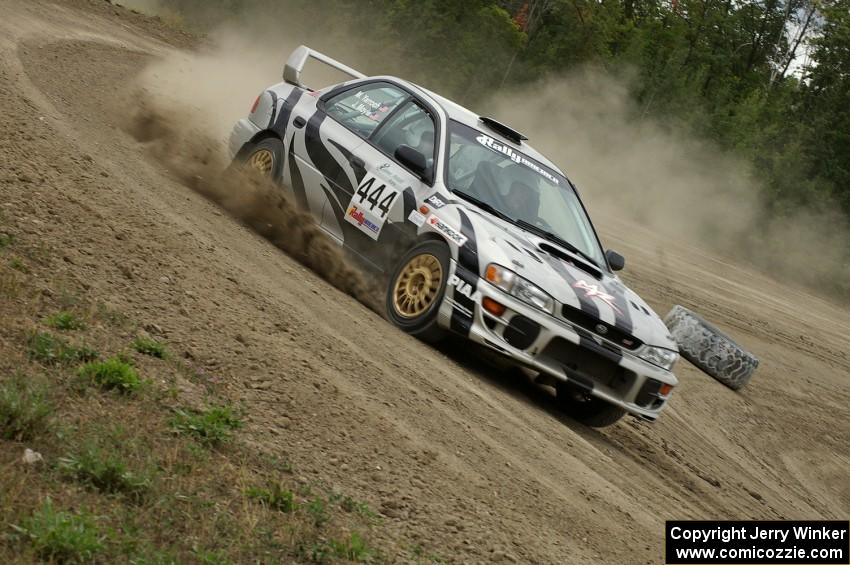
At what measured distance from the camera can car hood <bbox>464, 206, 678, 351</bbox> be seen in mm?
7547

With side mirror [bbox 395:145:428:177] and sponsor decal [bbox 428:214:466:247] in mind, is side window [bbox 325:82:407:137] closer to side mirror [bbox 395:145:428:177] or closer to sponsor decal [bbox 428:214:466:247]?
side mirror [bbox 395:145:428:177]

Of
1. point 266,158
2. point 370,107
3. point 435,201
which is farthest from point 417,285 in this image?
point 266,158

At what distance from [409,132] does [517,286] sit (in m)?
1.93

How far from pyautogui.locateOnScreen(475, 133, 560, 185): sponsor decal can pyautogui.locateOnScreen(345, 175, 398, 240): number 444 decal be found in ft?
2.85

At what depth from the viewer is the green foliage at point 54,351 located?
476cm

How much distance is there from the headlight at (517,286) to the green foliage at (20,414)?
3.68 metres

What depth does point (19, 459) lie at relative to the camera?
4.02m

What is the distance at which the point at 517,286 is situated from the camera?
747cm

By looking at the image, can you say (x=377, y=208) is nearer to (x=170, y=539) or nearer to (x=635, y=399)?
(x=635, y=399)

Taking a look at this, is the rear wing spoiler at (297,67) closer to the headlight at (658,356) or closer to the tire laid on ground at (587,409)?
the tire laid on ground at (587,409)

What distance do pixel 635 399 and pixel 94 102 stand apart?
6681mm

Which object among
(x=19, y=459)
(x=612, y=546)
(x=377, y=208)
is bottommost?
(x=19, y=459)

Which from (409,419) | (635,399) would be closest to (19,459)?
(409,419)

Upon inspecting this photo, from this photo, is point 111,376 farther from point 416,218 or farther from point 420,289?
point 416,218
